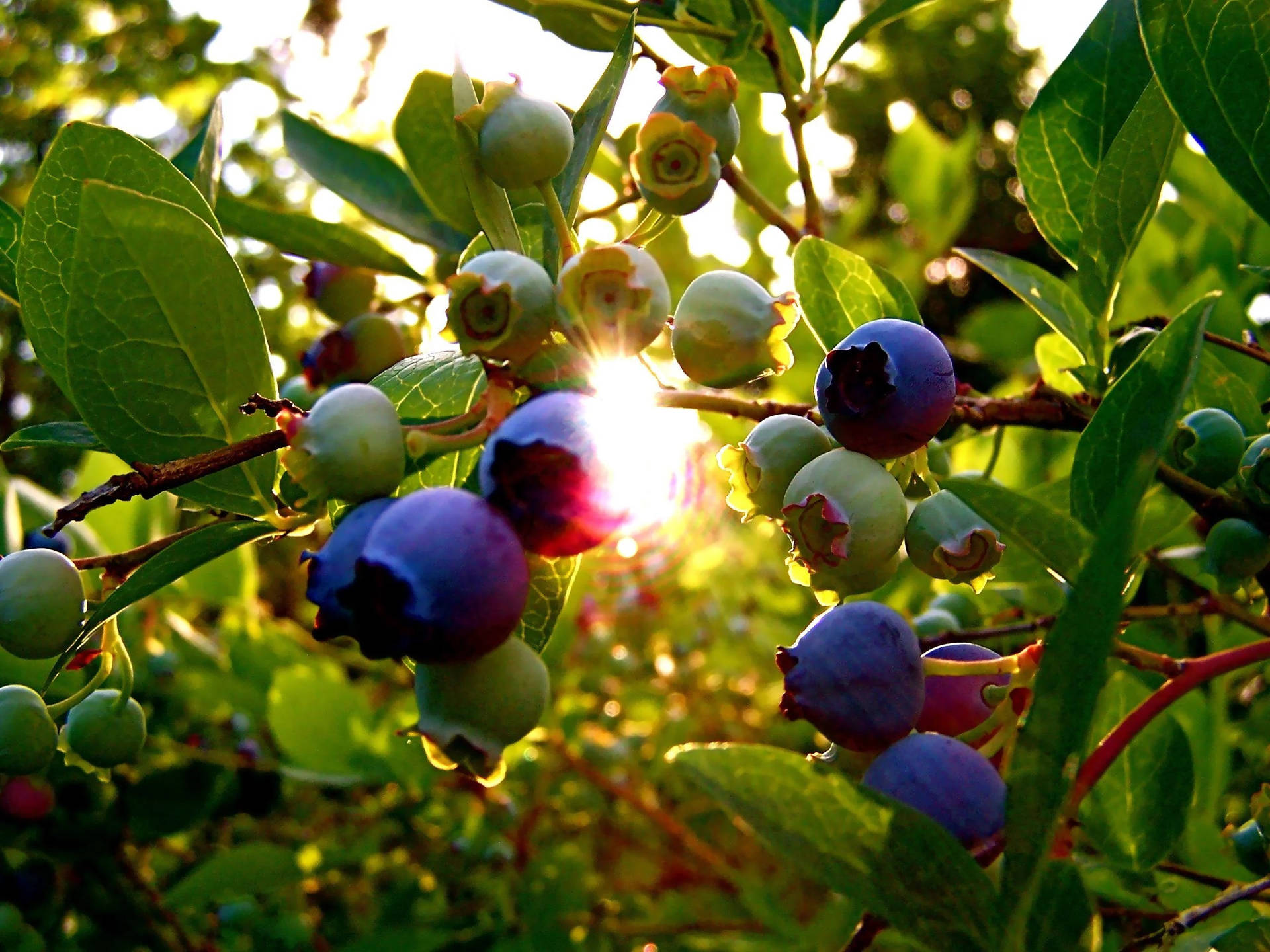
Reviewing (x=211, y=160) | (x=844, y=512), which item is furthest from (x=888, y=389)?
(x=211, y=160)

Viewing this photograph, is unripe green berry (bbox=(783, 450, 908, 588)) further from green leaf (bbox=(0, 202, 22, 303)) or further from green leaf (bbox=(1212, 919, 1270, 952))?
green leaf (bbox=(0, 202, 22, 303))

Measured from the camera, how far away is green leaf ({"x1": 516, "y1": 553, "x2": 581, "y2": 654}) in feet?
2.33

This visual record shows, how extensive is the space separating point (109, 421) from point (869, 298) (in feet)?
1.94

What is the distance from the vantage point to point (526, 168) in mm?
705

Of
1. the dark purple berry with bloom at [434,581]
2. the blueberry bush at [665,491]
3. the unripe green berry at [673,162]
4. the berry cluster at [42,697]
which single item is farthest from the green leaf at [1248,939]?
the berry cluster at [42,697]

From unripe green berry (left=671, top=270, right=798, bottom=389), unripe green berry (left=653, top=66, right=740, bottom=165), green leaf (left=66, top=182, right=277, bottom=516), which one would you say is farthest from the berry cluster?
unripe green berry (left=653, top=66, right=740, bottom=165)

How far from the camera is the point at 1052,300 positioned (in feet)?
3.17

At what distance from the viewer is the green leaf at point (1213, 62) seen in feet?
2.42

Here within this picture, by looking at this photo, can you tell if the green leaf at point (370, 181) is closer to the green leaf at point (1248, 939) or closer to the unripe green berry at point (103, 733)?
the unripe green berry at point (103, 733)

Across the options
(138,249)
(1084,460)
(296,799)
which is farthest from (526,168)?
(296,799)

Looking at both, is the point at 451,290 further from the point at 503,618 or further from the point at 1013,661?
the point at 1013,661

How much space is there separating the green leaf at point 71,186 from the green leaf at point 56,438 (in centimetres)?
6

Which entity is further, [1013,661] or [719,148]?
[719,148]

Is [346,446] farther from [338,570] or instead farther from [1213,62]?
[1213,62]
